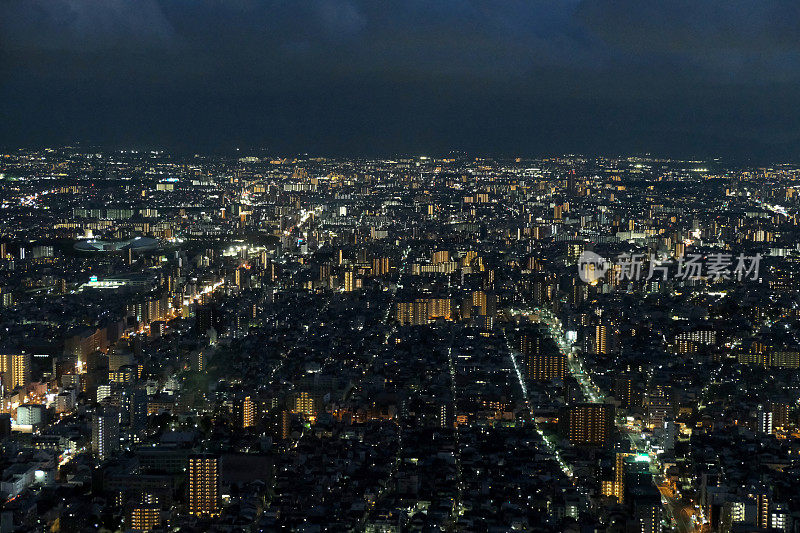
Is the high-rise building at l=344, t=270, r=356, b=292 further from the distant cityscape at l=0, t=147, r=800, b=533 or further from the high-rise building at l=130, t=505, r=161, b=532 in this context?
the high-rise building at l=130, t=505, r=161, b=532

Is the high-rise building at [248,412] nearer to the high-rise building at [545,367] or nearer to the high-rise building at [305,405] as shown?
the high-rise building at [305,405]

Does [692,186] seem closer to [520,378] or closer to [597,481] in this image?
[520,378]

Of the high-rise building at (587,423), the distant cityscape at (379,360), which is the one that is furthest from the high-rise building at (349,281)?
the high-rise building at (587,423)

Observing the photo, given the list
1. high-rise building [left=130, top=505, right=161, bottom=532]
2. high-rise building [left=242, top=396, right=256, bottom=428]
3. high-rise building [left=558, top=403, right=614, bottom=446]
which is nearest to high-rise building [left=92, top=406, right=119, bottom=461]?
high-rise building [left=242, top=396, right=256, bottom=428]

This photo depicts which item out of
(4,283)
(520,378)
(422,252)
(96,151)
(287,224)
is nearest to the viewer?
(520,378)

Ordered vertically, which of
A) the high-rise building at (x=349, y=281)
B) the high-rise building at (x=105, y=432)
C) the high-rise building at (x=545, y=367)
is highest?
the high-rise building at (x=349, y=281)

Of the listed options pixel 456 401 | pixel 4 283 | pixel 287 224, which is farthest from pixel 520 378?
pixel 287 224
